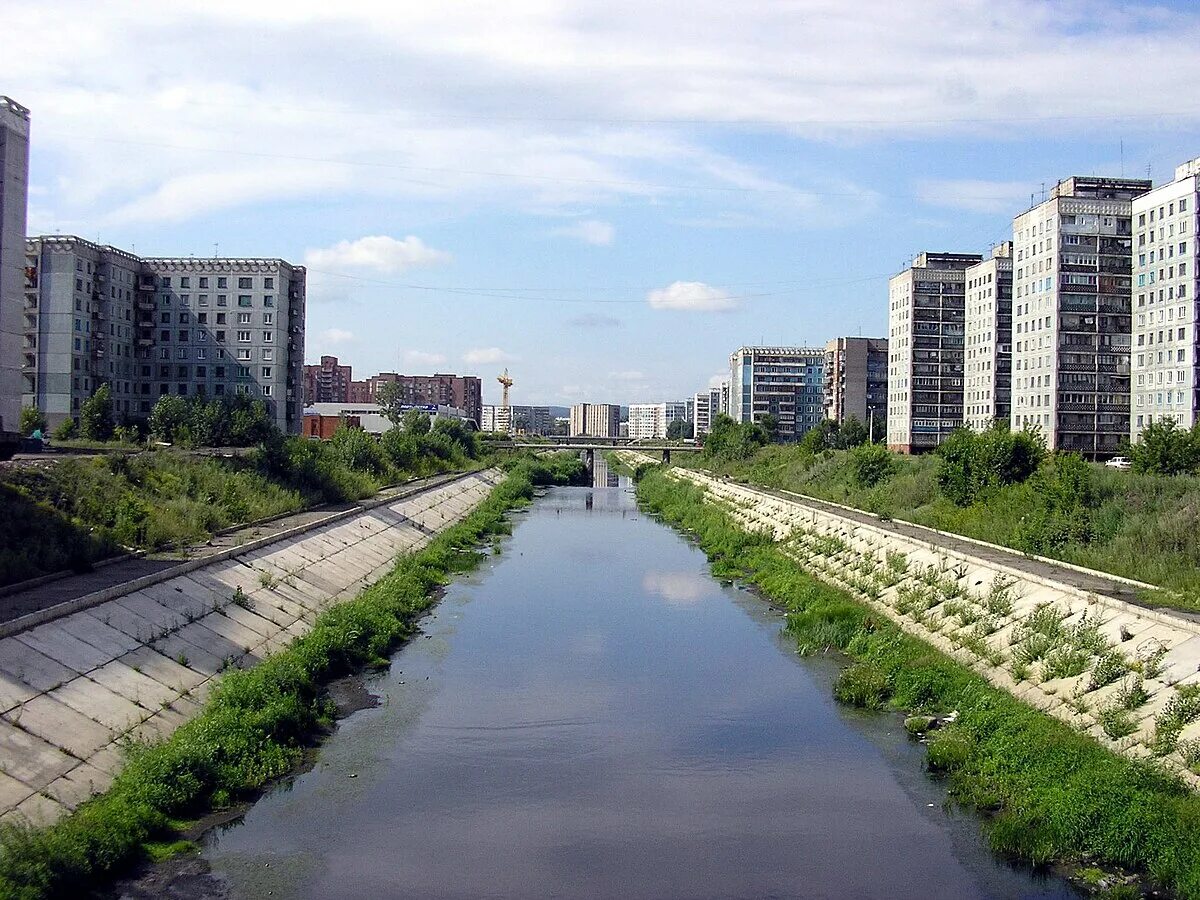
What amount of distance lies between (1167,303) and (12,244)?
64.8 m

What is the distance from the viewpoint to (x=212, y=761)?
12750mm

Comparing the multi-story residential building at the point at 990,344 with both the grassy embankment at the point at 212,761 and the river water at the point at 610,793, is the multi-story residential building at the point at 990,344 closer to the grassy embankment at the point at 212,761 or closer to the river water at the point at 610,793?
the river water at the point at 610,793

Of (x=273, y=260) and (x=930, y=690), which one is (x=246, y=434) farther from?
(x=930, y=690)

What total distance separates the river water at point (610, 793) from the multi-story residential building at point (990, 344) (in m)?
74.5

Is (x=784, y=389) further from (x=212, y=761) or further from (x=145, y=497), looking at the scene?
(x=212, y=761)

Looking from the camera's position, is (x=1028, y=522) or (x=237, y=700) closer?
(x=237, y=700)

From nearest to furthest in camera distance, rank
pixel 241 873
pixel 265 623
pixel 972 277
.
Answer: pixel 241 873, pixel 265 623, pixel 972 277

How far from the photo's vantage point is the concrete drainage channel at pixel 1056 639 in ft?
41.5

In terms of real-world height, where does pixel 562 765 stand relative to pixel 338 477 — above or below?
below

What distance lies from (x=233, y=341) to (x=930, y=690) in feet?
264

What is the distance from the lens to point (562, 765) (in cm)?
1457

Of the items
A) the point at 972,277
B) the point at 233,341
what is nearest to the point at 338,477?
the point at 233,341

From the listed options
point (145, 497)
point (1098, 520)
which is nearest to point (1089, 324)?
point (1098, 520)

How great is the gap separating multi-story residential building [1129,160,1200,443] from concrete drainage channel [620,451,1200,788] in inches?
1813
